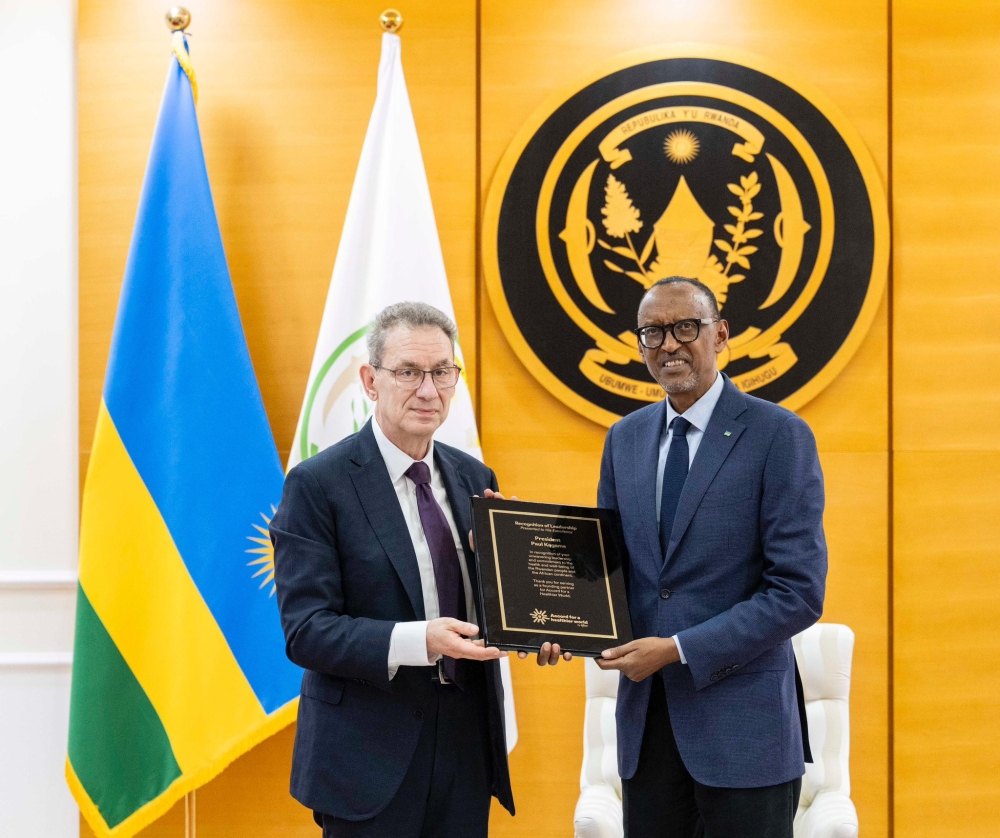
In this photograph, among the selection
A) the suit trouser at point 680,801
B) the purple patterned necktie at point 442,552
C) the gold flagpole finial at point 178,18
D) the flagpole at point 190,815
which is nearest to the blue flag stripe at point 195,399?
the gold flagpole finial at point 178,18

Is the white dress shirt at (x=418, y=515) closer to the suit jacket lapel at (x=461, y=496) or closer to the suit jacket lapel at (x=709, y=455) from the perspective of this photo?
the suit jacket lapel at (x=461, y=496)

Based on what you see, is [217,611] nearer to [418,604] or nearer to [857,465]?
[418,604]

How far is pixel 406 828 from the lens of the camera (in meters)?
1.69

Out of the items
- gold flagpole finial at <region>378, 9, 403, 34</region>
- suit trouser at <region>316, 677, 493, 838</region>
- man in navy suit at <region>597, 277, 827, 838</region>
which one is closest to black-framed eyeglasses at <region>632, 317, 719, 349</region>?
man in navy suit at <region>597, 277, 827, 838</region>

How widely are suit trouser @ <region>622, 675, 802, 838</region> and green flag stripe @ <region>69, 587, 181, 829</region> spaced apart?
1465 millimetres

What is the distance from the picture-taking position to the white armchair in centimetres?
251

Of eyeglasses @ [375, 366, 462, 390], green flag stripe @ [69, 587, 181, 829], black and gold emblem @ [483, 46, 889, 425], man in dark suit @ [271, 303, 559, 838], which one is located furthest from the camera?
black and gold emblem @ [483, 46, 889, 425]

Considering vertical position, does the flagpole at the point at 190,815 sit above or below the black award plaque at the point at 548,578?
below

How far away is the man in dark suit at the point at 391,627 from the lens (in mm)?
1664

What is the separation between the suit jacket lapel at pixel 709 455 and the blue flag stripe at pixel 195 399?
1.41 metres

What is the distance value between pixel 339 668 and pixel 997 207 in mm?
2574

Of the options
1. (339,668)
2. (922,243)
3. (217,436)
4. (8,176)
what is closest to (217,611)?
(217,436)

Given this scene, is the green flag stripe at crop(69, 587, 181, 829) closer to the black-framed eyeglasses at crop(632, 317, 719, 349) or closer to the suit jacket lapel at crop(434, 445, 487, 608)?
the suit jacket lapel at crop(434, 445, 487, 608)

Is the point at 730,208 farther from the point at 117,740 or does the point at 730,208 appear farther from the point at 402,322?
the point at 117,740
